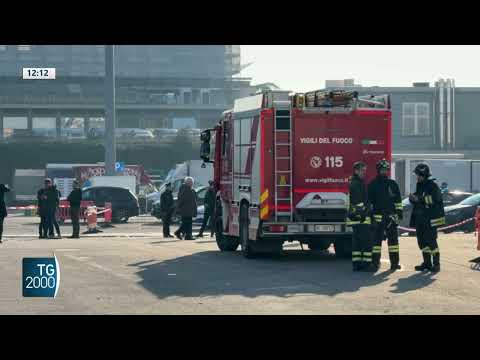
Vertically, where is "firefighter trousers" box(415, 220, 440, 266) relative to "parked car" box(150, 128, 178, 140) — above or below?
below

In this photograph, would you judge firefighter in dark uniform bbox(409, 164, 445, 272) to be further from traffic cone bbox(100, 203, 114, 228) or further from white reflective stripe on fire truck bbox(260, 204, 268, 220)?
traffic cone bbox(100, 203, 114, 228)

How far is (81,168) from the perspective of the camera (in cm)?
5819

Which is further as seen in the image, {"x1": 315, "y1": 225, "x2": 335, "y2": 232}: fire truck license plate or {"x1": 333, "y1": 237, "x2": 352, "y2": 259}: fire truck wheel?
{"x1": 333, "y1": 237, "x2": 352, "y2": 259}: fire truck wheel

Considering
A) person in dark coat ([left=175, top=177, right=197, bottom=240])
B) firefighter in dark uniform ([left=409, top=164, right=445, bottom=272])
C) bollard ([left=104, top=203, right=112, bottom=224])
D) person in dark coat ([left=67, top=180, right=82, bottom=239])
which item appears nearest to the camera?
firefighter in dark uniform ([left=409, top=164, right=445, bottom=272])

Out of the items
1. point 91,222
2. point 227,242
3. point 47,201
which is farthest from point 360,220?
point 91,222

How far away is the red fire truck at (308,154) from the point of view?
19641 mm

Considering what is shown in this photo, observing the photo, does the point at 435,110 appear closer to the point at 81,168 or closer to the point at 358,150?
the point at 81,168

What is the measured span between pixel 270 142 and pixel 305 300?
5739mm

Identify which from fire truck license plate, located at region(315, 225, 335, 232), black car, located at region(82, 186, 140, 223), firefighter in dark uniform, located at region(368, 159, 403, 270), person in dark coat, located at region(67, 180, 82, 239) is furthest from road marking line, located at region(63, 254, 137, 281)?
black car, located at region(82, 186, 140, 223)

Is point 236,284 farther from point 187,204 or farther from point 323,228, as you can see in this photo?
point 187,204

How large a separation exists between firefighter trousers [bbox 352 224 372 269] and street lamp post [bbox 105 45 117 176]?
30.8 metres

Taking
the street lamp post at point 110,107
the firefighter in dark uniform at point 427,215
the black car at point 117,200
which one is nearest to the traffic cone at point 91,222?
the black car at point 117,200

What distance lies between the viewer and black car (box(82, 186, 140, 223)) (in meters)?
42.4

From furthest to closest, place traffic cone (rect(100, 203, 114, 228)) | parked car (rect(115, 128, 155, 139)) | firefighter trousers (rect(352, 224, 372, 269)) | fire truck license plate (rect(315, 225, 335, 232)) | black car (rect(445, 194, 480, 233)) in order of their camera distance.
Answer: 1. parked car (rect(115, 128, 155, 139))
2. traffic cone (rect(100, 203, 114, 228))
3. black car (rect(445, 194, 480, 233))
4. fire truck license plate (rect(315, 225, 335, 232))
5. firefighter trousers (rect(352, 224, 372, 269))
